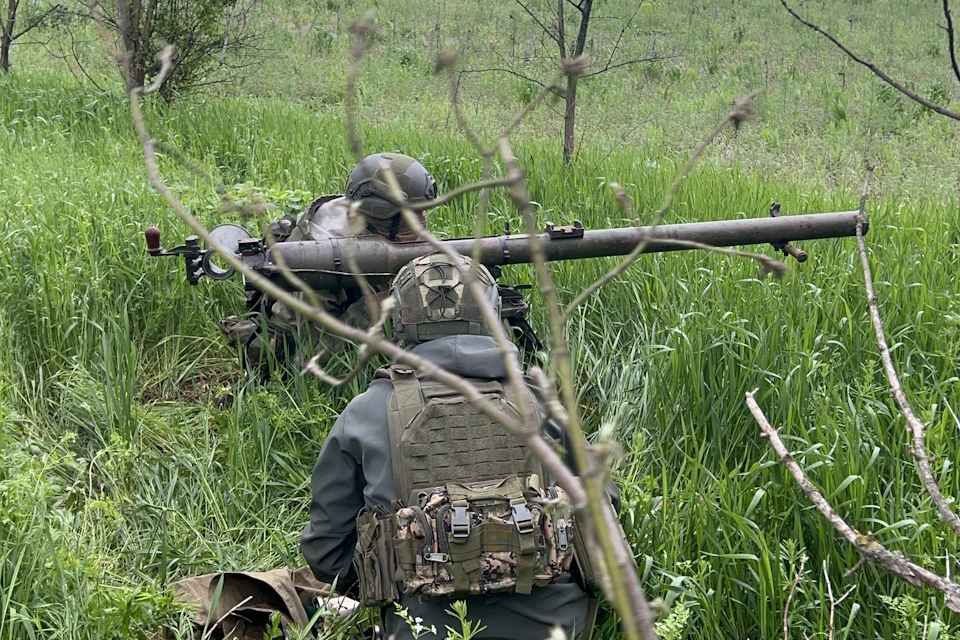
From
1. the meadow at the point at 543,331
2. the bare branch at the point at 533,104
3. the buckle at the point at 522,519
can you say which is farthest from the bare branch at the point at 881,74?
the buckle at the point at 522,519

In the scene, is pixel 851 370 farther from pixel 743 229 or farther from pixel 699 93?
pixel 699 93

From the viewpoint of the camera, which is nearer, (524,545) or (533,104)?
(533,104)

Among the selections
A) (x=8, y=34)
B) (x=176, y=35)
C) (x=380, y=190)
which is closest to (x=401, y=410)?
(x=380, y=190)

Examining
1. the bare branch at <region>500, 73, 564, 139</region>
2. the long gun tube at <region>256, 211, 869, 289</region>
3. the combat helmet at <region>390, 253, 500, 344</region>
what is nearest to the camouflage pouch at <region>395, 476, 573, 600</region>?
the combat helmet at <region>390, 253, 500, 344</region>

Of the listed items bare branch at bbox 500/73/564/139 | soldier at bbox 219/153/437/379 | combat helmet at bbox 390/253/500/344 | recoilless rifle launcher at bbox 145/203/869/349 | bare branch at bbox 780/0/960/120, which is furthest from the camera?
soldier at bbox 219/153/437/379

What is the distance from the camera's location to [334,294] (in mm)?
4074

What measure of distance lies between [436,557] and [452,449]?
→ 0.28 meters

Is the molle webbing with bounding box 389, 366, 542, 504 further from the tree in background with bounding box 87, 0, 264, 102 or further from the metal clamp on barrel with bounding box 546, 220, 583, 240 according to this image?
the tree in background with bounding box 87, 0, 264, 102

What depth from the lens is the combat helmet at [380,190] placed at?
12.8ft

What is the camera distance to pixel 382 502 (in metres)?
2.71

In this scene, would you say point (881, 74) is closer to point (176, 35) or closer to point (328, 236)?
point (328, 236)

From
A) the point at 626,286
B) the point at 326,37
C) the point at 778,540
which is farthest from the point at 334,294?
the point at 326,37

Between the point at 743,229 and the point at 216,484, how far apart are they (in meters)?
2.29

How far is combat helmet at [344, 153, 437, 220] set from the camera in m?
3.90
